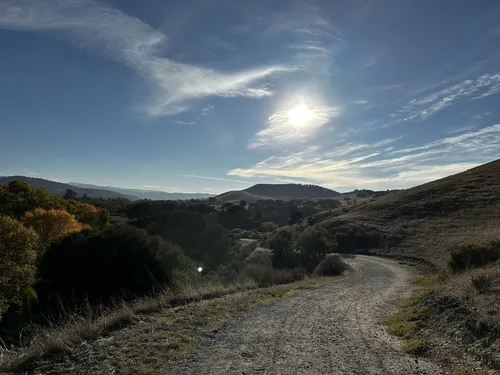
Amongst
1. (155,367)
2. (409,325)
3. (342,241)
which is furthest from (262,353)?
(342,241)

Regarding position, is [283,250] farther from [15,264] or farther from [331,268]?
[15,264]

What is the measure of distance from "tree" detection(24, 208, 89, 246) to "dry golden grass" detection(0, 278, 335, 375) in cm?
3549

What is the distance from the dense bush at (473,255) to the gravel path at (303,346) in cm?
699

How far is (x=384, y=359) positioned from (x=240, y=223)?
99.3 m

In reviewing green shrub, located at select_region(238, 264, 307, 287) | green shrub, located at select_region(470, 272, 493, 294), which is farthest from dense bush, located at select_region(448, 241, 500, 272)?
green shrub, located at select_region(238, 264, 307, 287)

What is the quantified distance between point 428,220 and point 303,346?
49.4 m

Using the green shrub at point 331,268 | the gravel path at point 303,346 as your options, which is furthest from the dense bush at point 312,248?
the gravel path at point 303,346

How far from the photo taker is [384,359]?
6.54 metres

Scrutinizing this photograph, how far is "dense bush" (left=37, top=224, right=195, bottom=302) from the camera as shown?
27.8 meters

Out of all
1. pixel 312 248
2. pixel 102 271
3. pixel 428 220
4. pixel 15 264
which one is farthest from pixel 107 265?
pixel 428 220

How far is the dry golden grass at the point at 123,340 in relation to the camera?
20.2ft

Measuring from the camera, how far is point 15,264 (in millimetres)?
22797

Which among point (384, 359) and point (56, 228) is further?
point (56, 228)

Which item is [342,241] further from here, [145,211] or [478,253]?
[145,211]
